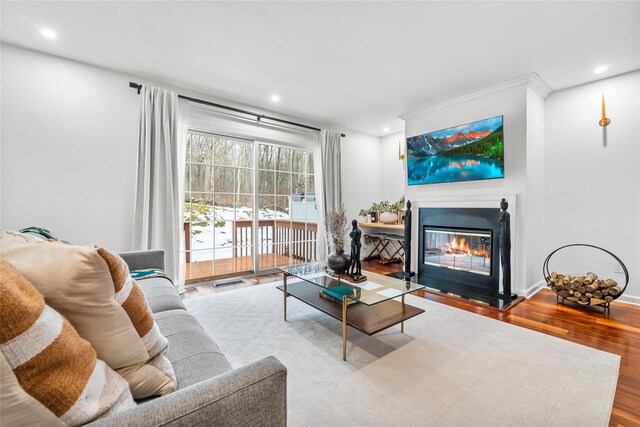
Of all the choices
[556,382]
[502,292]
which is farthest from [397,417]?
[502,292]

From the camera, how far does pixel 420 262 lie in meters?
3.98

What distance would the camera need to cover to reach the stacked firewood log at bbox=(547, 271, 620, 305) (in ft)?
8.77

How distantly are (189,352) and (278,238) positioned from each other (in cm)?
323

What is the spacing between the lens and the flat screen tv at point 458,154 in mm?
3277

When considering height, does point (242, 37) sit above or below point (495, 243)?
above

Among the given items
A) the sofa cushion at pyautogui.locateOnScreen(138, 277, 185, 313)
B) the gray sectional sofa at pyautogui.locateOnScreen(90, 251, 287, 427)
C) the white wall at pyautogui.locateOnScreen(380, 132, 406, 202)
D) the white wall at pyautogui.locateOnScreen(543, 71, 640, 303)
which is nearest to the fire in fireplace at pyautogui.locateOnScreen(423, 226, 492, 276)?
the white wall at pyautogui.locateOnScreen(543, 71, 640, 303)

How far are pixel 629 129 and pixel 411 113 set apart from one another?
7.45ft

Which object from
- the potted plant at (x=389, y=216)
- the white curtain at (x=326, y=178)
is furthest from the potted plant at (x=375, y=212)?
the white curtain at (x=326, y=178)

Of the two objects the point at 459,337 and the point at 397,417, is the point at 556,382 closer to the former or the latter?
the point at 459,337

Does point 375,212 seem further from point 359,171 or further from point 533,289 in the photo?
point 533,289

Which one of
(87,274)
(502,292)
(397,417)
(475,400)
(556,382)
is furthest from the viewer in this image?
(502,292)

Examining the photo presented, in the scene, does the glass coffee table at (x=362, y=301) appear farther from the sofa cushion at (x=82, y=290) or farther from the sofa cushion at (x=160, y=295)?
the sofa cushion at (x=82, y=290)

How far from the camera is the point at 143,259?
8.08ft

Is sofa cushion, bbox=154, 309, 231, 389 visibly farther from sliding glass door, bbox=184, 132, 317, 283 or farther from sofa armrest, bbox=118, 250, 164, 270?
sliding glass door, bbox=184, 132, 317, 283
